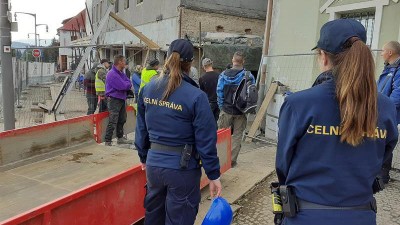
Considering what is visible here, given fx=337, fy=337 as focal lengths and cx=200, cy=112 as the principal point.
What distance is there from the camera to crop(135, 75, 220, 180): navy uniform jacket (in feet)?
8.18

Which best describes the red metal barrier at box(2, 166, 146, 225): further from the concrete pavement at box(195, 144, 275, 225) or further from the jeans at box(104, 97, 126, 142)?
the jeans at box(104, 97, 126, 142)

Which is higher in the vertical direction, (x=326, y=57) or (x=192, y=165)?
(x=326, y=57)

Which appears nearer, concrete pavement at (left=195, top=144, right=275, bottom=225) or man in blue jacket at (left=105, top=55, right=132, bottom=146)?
concrete pavement at (left=195, top=144, right=275, bottom=225)

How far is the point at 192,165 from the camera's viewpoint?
8.36 ft

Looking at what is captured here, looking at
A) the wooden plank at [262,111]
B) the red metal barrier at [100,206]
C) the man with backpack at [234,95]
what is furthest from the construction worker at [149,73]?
the red metal barrier at [100,206]

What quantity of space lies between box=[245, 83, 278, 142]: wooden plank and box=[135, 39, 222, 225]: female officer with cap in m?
5.84

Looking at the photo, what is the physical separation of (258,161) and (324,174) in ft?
15.7

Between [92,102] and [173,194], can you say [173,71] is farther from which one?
[92,102]

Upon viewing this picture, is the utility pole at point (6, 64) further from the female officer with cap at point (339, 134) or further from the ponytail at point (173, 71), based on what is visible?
the female officer with cap at point (339, 134)

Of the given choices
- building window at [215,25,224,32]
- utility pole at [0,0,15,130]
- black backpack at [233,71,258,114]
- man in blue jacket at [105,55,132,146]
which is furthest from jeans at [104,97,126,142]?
building window at [215,25,224,32]

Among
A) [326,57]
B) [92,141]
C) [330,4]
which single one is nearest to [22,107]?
[92,141]

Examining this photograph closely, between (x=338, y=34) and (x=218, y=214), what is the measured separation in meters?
1.57

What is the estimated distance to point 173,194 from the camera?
2.50 meters

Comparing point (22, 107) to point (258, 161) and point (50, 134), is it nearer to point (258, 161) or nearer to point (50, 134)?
point (50, 134)
